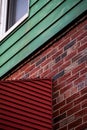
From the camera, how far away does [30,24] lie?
21.0ft

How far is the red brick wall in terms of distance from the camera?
5.02 m

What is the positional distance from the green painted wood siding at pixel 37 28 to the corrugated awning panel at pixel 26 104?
80 centimetres

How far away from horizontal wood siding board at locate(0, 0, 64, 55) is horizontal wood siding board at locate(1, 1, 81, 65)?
0.19 ft

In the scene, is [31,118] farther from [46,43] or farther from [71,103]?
[46,43]

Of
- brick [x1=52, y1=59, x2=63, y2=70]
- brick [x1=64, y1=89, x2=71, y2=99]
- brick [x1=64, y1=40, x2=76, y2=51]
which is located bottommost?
brick [x1=64, y1=89, x2=71, y2=99]

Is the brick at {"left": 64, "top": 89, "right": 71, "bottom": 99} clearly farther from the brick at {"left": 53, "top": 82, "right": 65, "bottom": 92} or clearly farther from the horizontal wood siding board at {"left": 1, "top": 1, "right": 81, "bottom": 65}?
the horizontal wood siding board at {"left": 1, "top": 1, "right": 81, "bottom": 65}

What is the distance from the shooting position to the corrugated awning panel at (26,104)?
509 cm

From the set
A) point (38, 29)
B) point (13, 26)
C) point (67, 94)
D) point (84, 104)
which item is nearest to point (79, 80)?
point (67, 94)

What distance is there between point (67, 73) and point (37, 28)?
1127 millimetres

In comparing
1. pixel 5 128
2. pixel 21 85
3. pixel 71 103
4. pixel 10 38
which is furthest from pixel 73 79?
pixel 10 38

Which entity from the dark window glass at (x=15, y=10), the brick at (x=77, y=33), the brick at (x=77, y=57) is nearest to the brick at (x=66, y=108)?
the brick at (x=77, y=57)

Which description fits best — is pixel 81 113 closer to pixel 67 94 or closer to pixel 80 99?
pixel 80 99

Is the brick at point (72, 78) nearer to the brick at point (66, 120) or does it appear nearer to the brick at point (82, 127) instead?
the brick at point (66, 120)

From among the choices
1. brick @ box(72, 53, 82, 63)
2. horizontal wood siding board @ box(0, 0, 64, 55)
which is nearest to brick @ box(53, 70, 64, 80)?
brick @ box(72, 53, 82, 63)
